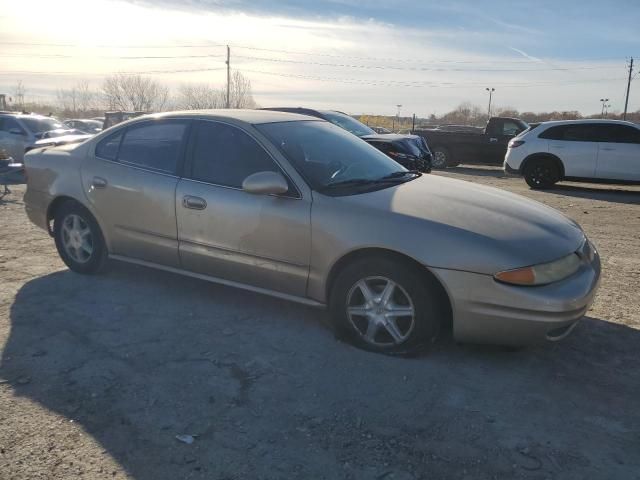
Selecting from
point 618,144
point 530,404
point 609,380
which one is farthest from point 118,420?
point 618,144

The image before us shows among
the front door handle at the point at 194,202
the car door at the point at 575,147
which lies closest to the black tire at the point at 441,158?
the car door at the point at 575,147

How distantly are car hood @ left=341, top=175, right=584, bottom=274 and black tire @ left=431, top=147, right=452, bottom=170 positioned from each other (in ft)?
50.9

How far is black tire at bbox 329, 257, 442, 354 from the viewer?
3.48 metres

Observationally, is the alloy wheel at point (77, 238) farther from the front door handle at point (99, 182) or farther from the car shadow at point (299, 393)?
the car shadow at point (299, 393)

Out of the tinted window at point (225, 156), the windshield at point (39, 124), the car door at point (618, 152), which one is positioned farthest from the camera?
the windshield at point (39, 124)

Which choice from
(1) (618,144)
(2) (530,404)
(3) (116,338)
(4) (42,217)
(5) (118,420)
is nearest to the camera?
(5) (118,420)

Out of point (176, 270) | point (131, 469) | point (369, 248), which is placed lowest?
point (131, 469)

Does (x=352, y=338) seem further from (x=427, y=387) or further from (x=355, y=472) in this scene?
(x=355, y=472)

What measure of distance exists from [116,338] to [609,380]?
3.23 meters

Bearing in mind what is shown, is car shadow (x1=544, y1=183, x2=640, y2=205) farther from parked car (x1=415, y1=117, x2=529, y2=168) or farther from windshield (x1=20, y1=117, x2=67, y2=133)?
windshield (x1=20, y1=117, x2=67, y2=133)

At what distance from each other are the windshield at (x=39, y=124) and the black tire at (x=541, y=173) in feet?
38.2

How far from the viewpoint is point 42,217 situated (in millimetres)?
5312

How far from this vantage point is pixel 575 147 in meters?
12.6

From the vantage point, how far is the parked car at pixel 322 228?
133 inches
